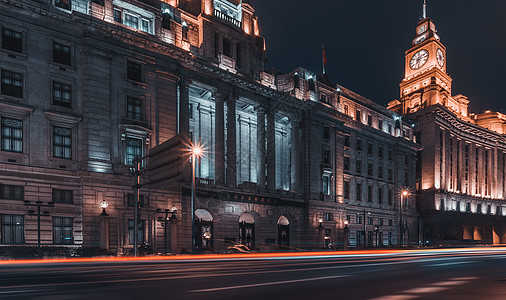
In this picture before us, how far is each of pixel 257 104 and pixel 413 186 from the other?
141 feet

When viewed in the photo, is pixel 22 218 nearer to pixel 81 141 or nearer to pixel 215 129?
pixel 81 141

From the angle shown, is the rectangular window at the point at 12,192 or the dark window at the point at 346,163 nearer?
the rectangular window at the point at 12,192

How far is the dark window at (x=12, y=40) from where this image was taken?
28359mm

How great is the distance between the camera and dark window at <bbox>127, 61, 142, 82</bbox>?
115 feet

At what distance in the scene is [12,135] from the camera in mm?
28172

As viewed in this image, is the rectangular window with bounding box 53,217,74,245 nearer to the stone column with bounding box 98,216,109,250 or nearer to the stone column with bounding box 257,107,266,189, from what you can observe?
the stone column with bounding box 98,216,109,250

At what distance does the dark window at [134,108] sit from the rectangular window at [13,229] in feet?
40.7

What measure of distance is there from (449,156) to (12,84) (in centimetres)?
8185

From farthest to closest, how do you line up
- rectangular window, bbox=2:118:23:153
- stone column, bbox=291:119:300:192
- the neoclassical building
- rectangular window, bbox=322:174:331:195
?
the neoclassical building, rectangular window, bbox=322:174:331:195, stone column, bbox=291:119:300:192, rectangular window, bbox=2:118:23:153

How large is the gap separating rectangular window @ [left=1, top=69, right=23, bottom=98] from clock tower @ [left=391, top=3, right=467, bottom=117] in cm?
7895

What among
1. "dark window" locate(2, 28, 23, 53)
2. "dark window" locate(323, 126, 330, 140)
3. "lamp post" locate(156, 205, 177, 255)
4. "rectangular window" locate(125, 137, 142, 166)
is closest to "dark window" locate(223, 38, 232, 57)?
"rectangular window" locate(125, 137, 142, 166)

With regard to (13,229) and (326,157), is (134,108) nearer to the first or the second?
(13,229)

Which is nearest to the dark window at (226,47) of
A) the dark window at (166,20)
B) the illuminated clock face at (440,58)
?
the dark window at (166,20)

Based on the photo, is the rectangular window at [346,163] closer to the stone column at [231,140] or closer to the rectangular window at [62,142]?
the stone column at [231,140]
